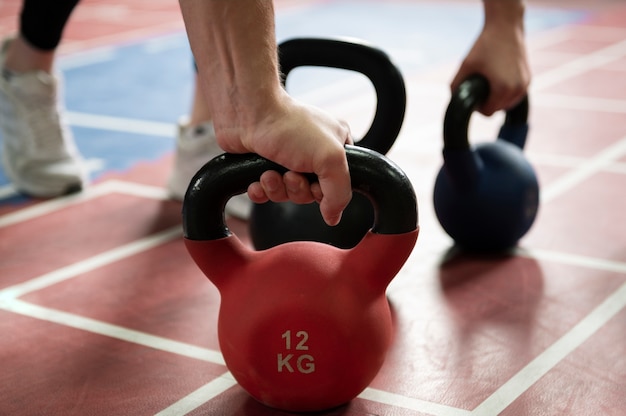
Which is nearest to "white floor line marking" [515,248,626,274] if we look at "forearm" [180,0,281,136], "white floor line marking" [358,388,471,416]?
"white floor line marking" [358,388,471,416]

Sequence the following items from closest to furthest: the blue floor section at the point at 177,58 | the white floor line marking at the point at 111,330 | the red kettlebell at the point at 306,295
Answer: the red kettlebell at the point at 306,295 → the white floor line marking at the point at 111,330 → the blue floor section at the point at 177,58

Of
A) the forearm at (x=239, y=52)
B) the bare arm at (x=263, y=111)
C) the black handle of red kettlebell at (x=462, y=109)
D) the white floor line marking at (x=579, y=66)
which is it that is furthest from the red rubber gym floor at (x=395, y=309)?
the white floor line marking at (x=579, y=66)

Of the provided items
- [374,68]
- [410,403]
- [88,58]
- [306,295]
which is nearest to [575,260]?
[374,68]

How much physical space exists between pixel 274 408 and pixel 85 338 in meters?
0.59

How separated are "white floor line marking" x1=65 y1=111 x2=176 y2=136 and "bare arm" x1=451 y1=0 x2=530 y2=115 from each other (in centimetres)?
→ 196

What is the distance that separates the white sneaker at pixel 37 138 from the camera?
3.12 m

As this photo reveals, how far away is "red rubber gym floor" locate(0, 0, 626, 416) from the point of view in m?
1.75

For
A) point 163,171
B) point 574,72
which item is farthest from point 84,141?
point 574,72

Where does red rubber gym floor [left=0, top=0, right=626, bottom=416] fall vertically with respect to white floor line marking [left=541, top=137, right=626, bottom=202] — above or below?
above

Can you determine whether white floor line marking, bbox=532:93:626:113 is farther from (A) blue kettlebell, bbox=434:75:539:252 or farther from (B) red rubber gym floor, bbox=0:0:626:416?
(A) blue kettlebell, bbox=434:75:539:252

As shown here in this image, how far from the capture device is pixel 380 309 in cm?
162

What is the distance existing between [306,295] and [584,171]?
205 cm

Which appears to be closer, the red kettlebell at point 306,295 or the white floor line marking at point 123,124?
the red kettlebell at point 306,295

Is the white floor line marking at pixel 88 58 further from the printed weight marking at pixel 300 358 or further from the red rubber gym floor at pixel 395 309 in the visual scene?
the printed weight marking at pixel 300 358
